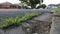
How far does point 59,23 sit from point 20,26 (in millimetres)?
1153

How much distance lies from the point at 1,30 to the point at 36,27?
87cm

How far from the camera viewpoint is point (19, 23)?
14.4 ft

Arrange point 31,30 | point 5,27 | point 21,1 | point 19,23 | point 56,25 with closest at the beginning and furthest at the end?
1. point 56,25
2. point 31,30
3. point 5,27
4. point 19,23
5. point 21,1

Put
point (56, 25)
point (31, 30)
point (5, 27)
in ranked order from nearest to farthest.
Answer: point (56, 25) < point (31, 30) < point (5, 27)

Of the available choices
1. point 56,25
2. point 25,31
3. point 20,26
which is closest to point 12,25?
point 20,26

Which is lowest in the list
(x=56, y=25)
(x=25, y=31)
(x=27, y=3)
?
(x=27, y=3)

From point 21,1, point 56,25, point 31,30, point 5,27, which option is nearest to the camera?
point 56,25

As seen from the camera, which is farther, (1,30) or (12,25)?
(12,25)

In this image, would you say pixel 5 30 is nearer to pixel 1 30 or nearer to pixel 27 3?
pixel 1 30

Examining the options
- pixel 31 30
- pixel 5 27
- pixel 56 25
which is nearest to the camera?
pixel 56 25

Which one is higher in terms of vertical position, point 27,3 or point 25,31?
point 25,31

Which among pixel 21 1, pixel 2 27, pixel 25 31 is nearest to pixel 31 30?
pixel 25 31

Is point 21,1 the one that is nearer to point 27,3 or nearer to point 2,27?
point 27,3

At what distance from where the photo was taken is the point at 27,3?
22.3m
